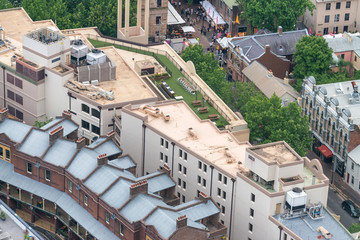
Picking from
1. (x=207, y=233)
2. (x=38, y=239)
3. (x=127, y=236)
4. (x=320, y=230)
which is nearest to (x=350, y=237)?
(x=320, y=230)

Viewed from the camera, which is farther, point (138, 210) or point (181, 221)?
point (138, 210)

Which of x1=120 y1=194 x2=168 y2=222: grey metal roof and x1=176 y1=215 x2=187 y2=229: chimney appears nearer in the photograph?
x1=176 y1=215 x2=187 y2=229: chimney

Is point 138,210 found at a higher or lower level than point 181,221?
lower

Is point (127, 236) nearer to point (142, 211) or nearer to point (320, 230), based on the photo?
point (142, 211)

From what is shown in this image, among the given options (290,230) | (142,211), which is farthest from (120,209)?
(290,230)

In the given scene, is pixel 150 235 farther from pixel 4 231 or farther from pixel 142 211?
pixel 4 231

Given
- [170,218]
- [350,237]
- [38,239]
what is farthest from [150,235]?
[350,237]

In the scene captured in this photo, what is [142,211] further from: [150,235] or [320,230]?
[320,230]

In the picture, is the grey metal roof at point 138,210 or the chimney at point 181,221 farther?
the grey metal roof at point 138,210
